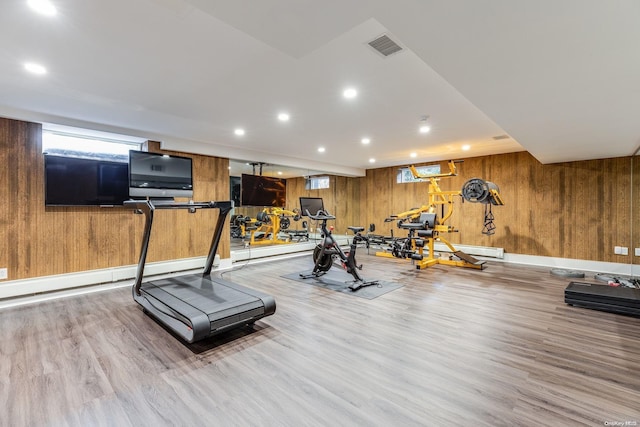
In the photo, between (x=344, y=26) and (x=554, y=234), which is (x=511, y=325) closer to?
(x=344, y=26)

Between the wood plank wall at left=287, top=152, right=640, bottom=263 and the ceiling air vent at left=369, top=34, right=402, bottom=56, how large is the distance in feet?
18.3

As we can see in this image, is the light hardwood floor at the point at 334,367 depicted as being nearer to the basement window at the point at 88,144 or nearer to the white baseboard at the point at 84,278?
the white baseboard at the point at 84,278

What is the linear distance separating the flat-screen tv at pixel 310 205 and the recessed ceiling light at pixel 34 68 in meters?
3.75

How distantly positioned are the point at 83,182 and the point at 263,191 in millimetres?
3454

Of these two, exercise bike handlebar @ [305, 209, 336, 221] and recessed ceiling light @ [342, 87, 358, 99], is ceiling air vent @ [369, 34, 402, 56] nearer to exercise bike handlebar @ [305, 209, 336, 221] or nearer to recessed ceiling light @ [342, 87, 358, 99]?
recessed ceiling light @ [342, 87, 358, 99]

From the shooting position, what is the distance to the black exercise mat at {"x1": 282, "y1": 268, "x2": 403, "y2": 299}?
432 centimetres

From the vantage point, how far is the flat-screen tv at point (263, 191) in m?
6.66

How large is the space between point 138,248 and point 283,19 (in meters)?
4.80

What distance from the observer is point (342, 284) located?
15.8 feet

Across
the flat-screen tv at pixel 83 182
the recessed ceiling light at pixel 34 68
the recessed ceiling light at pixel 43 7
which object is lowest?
the flat-screen tv at pixel 83 182

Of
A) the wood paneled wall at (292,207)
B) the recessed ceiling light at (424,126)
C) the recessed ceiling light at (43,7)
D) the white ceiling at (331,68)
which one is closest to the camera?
the white ceiling at (331,68)

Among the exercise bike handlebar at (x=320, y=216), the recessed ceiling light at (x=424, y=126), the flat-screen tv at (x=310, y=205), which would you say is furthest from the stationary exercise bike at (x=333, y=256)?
the recessed ceiling light at (x=424, y=126)

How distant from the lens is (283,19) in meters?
1.59

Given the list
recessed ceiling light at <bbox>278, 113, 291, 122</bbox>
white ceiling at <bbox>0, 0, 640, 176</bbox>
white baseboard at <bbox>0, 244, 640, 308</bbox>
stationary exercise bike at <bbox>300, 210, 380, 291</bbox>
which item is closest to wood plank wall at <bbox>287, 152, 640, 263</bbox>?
white baseboard at <bbox>0, 244, 640, 308</bbox>
